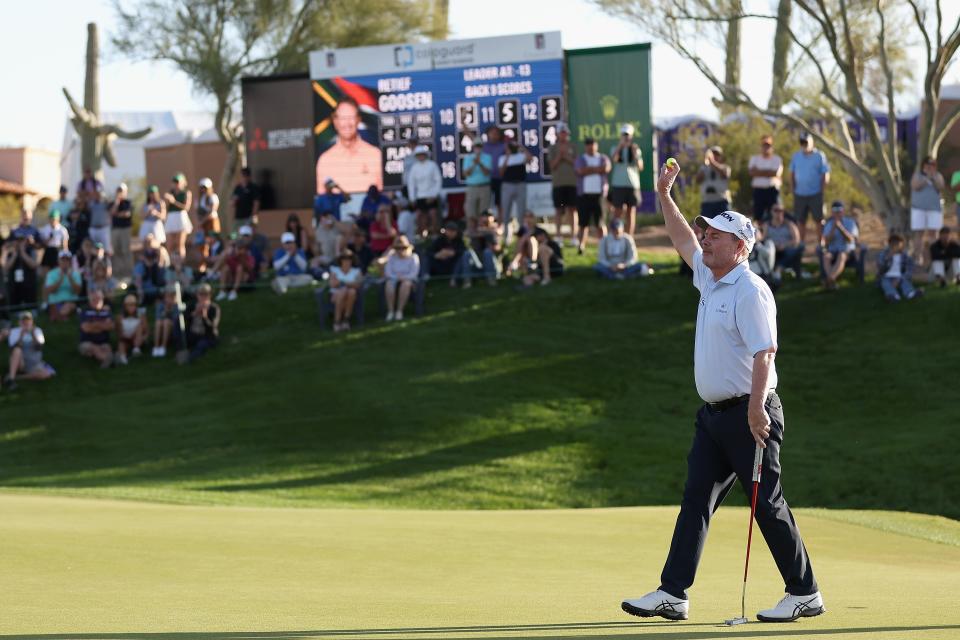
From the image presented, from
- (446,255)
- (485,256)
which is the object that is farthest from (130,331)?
(485,256)

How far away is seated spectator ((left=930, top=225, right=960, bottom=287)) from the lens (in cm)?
2531

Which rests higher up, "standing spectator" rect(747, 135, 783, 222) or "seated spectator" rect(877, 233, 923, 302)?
"standing spectator" rect(747, 135, 783, 222)

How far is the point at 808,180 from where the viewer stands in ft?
87.7

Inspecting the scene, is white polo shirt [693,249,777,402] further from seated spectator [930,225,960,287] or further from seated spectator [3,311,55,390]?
seated spectator [930,225,960,287]

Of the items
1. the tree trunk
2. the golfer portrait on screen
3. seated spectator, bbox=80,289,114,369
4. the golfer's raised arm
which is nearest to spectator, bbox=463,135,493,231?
the golfer portrait on screen

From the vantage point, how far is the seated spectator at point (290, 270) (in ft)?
93.4

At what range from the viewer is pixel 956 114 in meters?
30.0

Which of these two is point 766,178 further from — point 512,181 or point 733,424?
point 733,424

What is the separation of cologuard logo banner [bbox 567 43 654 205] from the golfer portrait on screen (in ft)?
13.4

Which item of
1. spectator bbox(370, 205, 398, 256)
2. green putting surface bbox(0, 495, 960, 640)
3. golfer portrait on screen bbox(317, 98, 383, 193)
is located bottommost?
green putting surface bbox(0, 495, 960, 640)

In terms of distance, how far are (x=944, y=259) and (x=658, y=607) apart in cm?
2002

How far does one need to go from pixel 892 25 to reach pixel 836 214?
31.4 feet

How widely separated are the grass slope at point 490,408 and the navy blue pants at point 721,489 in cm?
973

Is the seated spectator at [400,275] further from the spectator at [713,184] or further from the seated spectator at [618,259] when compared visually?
the spectator at [713,184]
